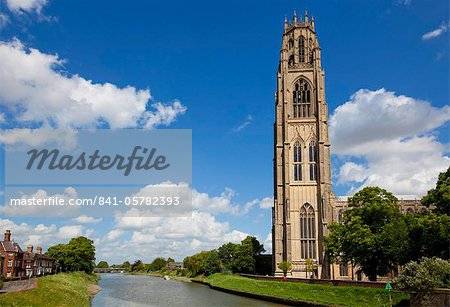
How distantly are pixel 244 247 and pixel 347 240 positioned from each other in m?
41.4

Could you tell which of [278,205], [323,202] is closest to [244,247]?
[278,205]

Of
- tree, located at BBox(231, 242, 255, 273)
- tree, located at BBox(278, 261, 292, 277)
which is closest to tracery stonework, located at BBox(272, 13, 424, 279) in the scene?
tree, located at BBox(278, 261, 292, 277)

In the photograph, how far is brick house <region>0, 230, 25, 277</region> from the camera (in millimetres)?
71875

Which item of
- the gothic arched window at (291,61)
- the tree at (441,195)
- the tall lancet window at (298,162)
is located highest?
the gothic arched window at (291,61)

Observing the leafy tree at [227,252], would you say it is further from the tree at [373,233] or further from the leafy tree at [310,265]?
the tree at [373,233]

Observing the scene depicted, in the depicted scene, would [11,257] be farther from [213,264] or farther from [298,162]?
[298,162]

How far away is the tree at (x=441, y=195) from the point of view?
111 ft

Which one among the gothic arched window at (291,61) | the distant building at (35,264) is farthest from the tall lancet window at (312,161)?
the distant building at (35,264)

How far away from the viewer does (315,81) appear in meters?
79.8

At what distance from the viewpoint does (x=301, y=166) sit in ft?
244

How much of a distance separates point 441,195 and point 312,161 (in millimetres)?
39899

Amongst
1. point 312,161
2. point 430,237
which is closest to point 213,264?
point 312,161

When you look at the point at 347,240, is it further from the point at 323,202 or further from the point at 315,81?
the point at 315,81

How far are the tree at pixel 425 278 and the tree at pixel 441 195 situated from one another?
791 cm
